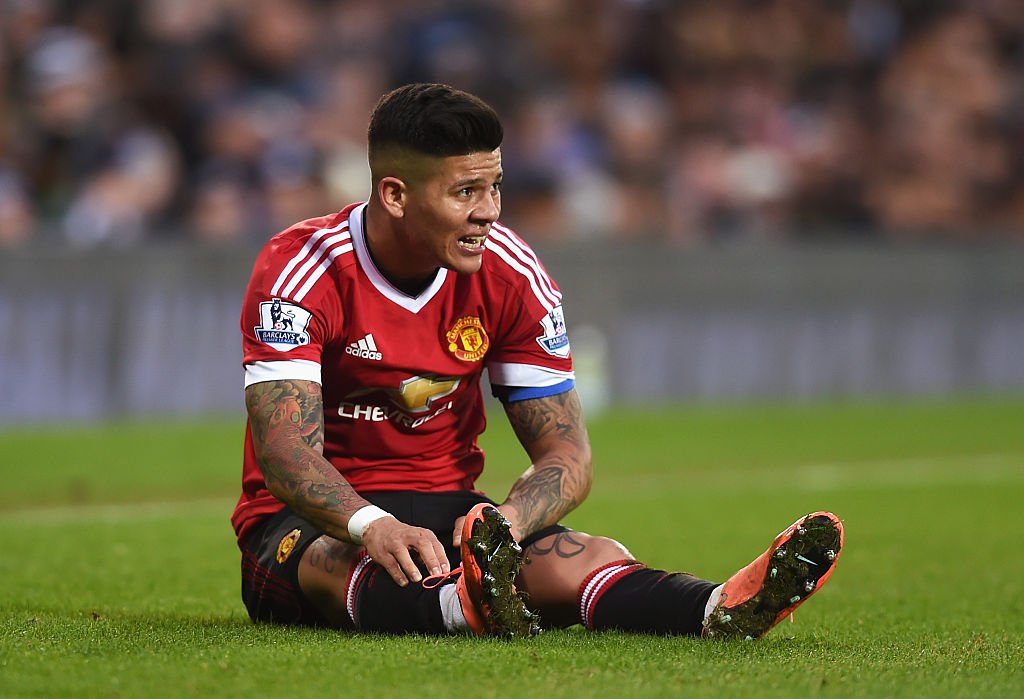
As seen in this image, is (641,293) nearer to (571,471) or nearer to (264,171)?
(264,171)

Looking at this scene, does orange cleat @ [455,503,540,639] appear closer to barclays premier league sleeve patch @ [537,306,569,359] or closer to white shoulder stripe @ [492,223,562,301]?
barclays premier league sleeve patch @ [537,306,569,359]

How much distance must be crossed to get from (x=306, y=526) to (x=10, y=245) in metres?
8.61

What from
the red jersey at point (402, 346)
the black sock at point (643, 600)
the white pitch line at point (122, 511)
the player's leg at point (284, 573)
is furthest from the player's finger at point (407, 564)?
the white pitch line at point (122, 511)

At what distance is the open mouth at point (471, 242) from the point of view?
5.11 metres

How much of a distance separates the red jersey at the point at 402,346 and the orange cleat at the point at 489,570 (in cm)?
84

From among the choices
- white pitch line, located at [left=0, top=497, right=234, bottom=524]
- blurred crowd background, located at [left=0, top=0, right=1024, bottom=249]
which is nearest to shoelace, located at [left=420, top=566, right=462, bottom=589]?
white pitch line, located at [left=0, top=497, right=234, bottom=524]

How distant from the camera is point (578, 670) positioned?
4285mm

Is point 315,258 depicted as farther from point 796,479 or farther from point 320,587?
point 796,479

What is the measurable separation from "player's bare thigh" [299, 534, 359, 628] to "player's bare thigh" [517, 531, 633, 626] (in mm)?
554

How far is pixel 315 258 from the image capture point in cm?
524

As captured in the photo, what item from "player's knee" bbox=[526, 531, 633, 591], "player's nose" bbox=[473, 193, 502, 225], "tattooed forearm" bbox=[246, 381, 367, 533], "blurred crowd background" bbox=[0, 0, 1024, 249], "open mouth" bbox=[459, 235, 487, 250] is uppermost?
"blurred crowd background" bbox=[0, 0, 1024, 249]

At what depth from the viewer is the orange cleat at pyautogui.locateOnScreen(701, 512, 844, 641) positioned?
458cm

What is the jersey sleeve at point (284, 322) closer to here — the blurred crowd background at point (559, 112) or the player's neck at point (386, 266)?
the player's neck at point (386, 266)

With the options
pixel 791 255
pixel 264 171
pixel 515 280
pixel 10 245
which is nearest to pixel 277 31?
pixel 264 171
